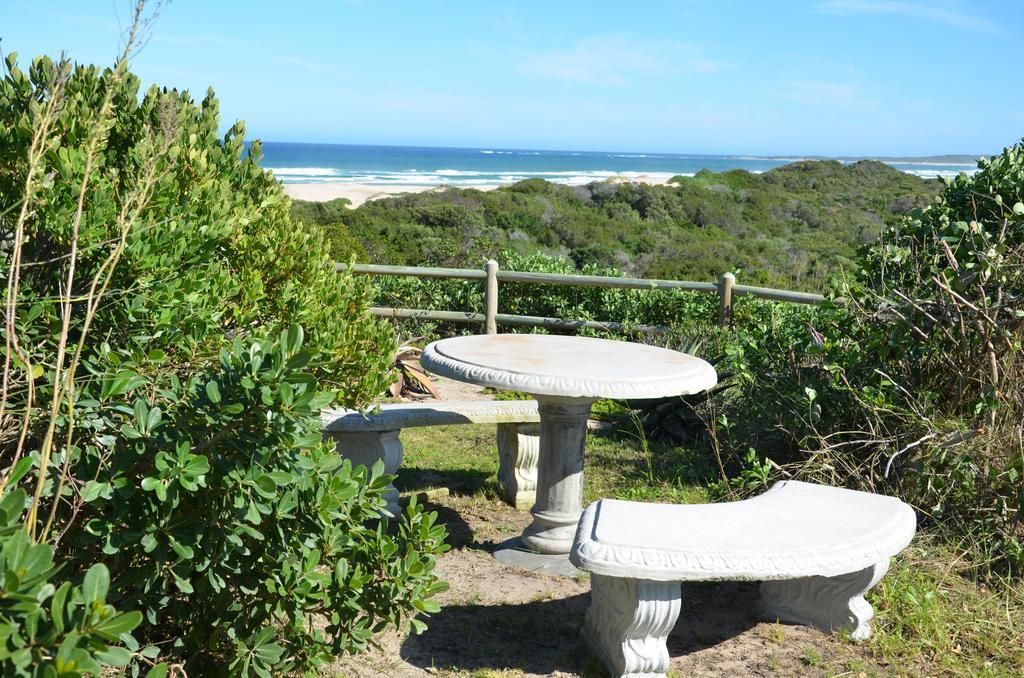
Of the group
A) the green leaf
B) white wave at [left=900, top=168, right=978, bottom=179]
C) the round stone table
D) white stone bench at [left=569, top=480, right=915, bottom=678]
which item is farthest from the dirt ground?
white wave at [left=900, top=168, right=978, bottom=179]

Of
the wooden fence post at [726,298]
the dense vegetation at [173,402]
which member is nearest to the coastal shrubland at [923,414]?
the wooden fence post at [726,298]

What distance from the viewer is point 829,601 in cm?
351

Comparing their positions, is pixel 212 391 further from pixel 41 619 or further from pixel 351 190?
pixel 351 190

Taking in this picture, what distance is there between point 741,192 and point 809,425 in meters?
39.4

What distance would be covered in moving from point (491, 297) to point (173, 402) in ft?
20.8

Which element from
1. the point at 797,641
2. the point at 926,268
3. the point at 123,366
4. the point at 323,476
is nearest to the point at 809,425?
the point at 926,268

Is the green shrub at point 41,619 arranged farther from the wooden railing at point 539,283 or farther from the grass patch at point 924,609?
the wooden railing at point 539,283

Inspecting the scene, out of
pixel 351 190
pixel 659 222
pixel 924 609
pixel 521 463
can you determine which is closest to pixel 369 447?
pixel 521 463

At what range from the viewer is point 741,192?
4228cm

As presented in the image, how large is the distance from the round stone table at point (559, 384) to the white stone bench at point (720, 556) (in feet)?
2.12

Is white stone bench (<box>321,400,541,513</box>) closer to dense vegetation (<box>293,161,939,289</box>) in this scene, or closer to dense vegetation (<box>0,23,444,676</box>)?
dense vegetation (<box>0,23,444,676</box>)

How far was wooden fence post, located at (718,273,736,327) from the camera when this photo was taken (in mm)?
7680

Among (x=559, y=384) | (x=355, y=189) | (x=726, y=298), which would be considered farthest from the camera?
(x=355, y=189)

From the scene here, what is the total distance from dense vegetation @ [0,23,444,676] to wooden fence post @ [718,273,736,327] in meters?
5.36
